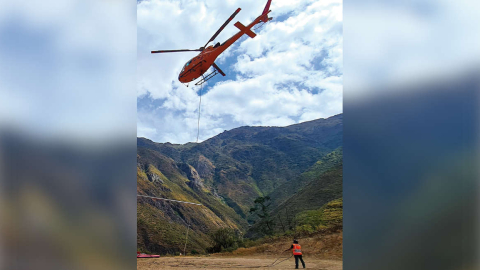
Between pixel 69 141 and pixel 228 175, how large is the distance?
6957 centimetres

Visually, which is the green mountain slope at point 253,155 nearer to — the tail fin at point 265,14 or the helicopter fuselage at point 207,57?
the helicopter fuselage at point 207,57

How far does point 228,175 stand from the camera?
233 feet

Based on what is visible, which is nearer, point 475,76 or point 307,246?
point 475,76

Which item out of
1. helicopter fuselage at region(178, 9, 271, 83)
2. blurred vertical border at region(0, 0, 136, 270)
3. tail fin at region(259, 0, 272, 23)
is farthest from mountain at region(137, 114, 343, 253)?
blurred vertical border at region(0, 0, 136, 270)

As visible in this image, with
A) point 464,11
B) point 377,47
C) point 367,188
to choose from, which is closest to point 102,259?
point 367,188

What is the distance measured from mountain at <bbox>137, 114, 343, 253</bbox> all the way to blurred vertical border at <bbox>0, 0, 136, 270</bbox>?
26327mm

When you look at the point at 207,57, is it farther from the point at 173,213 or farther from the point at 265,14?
the point at 173,213

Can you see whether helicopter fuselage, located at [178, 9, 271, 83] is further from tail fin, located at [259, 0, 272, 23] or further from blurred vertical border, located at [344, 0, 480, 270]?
blurred vertical border, located at [344, 0, 480, 270]

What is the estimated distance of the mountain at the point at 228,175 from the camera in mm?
33588

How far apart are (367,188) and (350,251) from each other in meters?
0.43

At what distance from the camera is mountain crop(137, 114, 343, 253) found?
33588 mm

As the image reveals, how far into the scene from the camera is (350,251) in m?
2.08

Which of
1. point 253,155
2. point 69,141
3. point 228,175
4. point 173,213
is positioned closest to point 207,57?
point 69,141

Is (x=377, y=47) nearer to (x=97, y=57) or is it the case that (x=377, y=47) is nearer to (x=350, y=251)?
(x=350, y=251)
